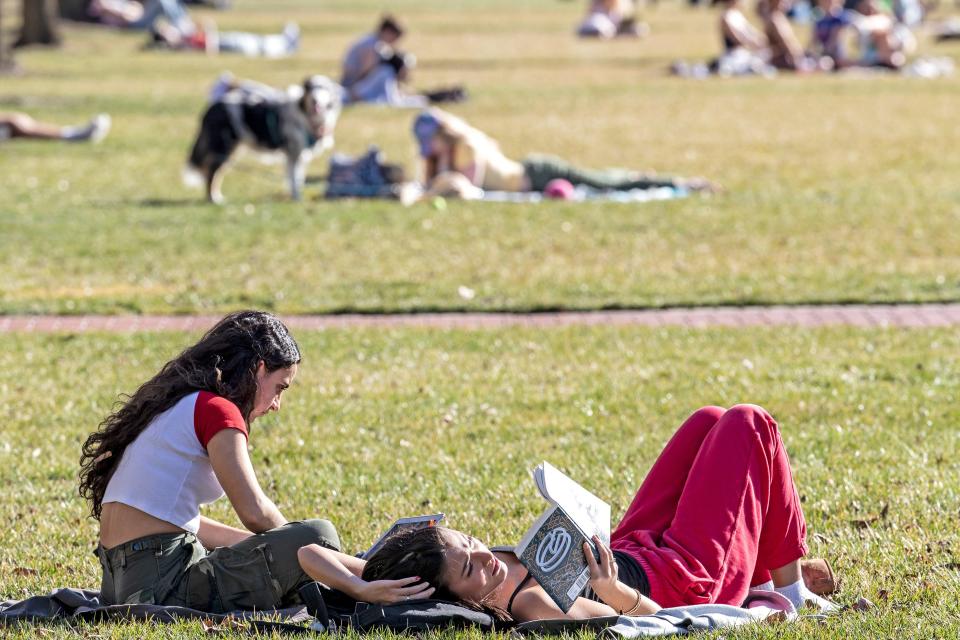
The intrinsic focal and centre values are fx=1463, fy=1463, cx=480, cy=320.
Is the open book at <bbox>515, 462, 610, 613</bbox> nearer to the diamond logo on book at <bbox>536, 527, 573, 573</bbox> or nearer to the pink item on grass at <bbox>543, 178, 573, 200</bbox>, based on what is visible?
the diamond logo on book at <bbox>536, 527, 573, 573</bbox>

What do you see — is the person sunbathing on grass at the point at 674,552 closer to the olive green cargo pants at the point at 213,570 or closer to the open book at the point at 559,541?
the open book at the point at 559,541

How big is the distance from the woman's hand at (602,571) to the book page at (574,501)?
34 millimetres

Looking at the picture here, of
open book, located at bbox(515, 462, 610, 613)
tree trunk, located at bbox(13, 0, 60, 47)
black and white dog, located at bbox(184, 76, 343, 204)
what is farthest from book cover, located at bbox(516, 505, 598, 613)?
tree trunk, located at bbox(13, 0, 60, 47)

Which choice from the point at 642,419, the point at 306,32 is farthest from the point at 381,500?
the point at 306,32

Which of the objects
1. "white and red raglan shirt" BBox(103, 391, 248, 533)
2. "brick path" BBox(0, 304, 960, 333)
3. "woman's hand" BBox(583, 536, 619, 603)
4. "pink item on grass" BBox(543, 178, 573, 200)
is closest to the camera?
"woman's hand" BBox(583, 536, 619, 603)

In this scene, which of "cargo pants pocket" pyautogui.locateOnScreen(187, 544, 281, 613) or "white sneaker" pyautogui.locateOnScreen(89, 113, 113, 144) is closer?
"cargo pants pocket" pyautogui.locateOnScreen(187, 544, 281, 613)

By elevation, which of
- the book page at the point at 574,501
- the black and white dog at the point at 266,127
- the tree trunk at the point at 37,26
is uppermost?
the book page at the point at 574,501

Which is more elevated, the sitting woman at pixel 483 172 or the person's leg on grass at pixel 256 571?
the person's leg on grass at pixel 256 571

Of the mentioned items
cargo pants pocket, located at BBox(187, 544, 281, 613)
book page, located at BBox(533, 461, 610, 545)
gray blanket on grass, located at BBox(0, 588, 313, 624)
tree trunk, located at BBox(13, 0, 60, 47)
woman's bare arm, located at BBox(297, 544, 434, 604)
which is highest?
book page, located at BBox(533, 461, 610, 545)

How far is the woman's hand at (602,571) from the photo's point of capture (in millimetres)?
4434

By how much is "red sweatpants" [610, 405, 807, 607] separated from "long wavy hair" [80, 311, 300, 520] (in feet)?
4.47

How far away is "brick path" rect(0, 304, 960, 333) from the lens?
9.99 m

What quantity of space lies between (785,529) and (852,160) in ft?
43.5

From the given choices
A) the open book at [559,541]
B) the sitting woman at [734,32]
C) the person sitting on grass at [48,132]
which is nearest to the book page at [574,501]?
the open book at [559,541]
